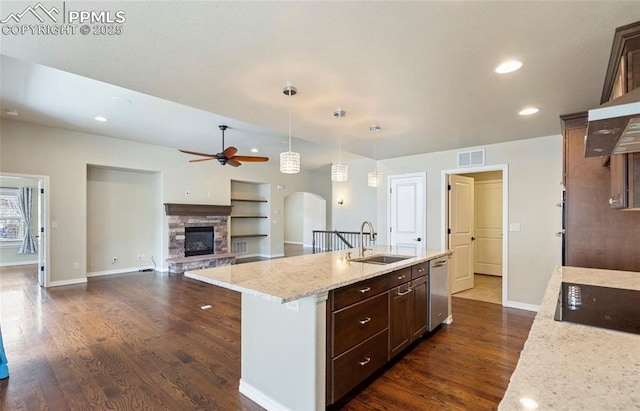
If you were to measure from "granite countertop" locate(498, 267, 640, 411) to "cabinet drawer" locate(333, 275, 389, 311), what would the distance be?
44.8 inches

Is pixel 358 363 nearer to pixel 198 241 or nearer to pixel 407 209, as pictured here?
pixel 407 209

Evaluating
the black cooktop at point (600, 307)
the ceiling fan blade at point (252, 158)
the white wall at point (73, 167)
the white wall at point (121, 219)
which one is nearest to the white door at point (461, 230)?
the ceiling fan blade at point (252, 158)

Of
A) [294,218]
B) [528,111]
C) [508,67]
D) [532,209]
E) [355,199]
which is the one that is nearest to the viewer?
[508,67]

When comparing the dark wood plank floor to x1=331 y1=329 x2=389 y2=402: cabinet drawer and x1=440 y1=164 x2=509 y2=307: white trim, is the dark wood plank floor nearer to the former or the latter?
x1=331 y1=329 x2=389 y2=402: cabinet drawer

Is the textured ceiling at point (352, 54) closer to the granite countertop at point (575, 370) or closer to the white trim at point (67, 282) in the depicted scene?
the granite countertop at point (575, 370)

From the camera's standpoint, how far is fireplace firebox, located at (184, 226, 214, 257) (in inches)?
291

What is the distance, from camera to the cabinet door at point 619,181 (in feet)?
5.68

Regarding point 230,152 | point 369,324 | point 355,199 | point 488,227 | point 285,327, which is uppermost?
point 230,152

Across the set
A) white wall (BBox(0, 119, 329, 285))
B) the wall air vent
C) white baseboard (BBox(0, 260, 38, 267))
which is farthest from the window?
the wall air vent

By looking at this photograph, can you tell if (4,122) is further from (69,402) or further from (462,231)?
(462,231)

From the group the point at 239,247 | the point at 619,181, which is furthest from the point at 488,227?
the point at 239,247

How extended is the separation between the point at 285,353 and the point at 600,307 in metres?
1.74

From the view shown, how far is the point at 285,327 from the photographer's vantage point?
79.8 inches

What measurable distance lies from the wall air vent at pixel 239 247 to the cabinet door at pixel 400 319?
6889 millimetres
